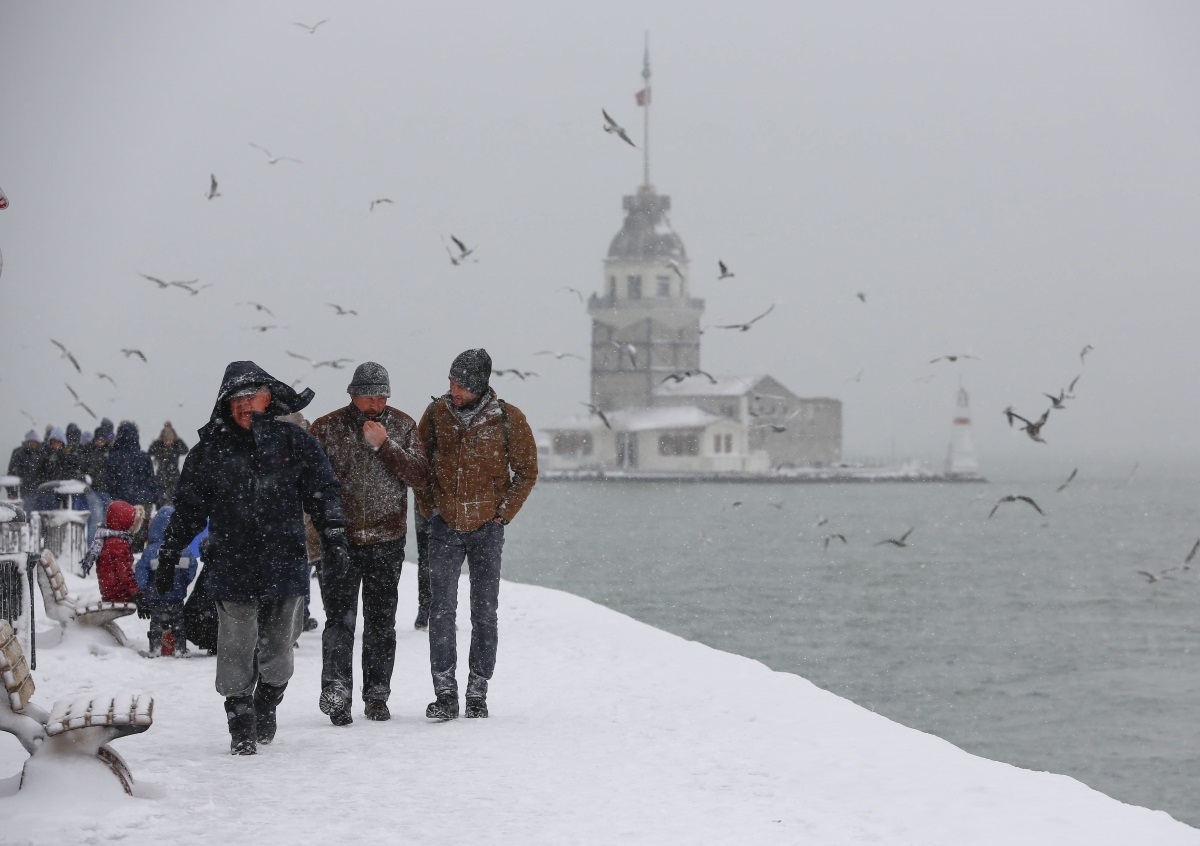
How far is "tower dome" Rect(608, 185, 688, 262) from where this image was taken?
10970 centimetres

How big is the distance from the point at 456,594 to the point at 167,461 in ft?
34.1

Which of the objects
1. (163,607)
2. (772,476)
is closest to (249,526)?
(163,607)

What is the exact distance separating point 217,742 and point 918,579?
157 ft

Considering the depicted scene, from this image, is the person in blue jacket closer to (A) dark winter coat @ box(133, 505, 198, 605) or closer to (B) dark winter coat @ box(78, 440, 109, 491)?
(A) dark winter coat @ box(133, 505, 198, 605)

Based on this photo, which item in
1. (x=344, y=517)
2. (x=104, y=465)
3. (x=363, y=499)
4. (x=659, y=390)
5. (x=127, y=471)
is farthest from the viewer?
(x=659, y=390)

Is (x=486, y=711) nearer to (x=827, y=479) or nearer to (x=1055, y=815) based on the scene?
(x=1055, y=815)

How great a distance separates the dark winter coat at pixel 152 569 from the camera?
911 cm

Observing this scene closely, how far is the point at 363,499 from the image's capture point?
6.88 m

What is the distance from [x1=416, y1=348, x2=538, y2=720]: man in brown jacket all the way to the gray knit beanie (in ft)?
1.10

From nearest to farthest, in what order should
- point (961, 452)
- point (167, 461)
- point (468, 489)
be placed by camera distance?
1. point (468, 489)
2. point (167, 461)
3. point (961, 452)

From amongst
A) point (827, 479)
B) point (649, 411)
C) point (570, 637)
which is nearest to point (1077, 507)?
point (827, 479)

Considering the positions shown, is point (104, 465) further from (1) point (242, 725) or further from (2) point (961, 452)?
(2) point (961, 452)

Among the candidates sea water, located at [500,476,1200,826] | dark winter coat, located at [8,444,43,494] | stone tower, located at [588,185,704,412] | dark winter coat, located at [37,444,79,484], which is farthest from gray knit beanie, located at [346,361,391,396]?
stone tower, located at [588,185,704,412]

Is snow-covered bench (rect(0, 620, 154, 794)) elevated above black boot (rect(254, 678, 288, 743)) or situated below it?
above
